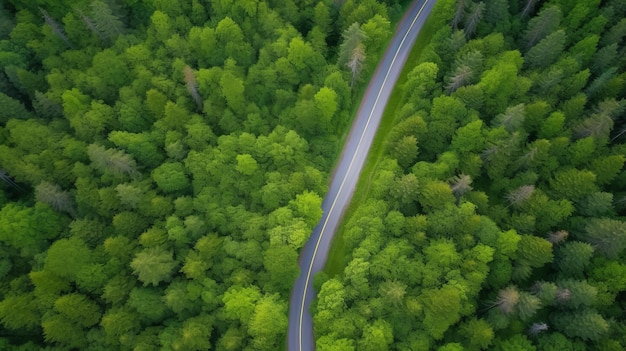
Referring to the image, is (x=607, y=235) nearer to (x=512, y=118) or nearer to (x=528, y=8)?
(x=512, y=118)

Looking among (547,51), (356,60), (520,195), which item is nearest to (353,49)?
(356,60)

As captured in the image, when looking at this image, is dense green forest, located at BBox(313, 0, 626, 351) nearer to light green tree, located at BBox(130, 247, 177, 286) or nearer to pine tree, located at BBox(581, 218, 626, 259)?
pine tree, located at BBox(581, 218, 626, 259)

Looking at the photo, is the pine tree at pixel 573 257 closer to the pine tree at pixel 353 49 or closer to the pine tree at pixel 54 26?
the pine tree at pixel 353 49

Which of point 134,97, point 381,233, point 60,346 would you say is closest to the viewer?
point 60,346

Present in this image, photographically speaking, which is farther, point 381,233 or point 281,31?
point 281,31

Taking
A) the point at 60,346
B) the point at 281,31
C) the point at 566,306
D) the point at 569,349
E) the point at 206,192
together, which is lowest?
the point at 60,346

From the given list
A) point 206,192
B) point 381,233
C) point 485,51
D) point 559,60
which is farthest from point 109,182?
point 559,60

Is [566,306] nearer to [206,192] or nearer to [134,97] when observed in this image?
[206,192]

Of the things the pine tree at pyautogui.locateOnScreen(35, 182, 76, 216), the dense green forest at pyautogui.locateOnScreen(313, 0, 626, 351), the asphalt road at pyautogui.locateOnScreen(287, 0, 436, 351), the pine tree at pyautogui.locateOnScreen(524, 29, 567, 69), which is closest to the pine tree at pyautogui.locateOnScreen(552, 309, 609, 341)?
the dense green forest at pyautogui.locateOnScreen(313, 0, 626, 351)
